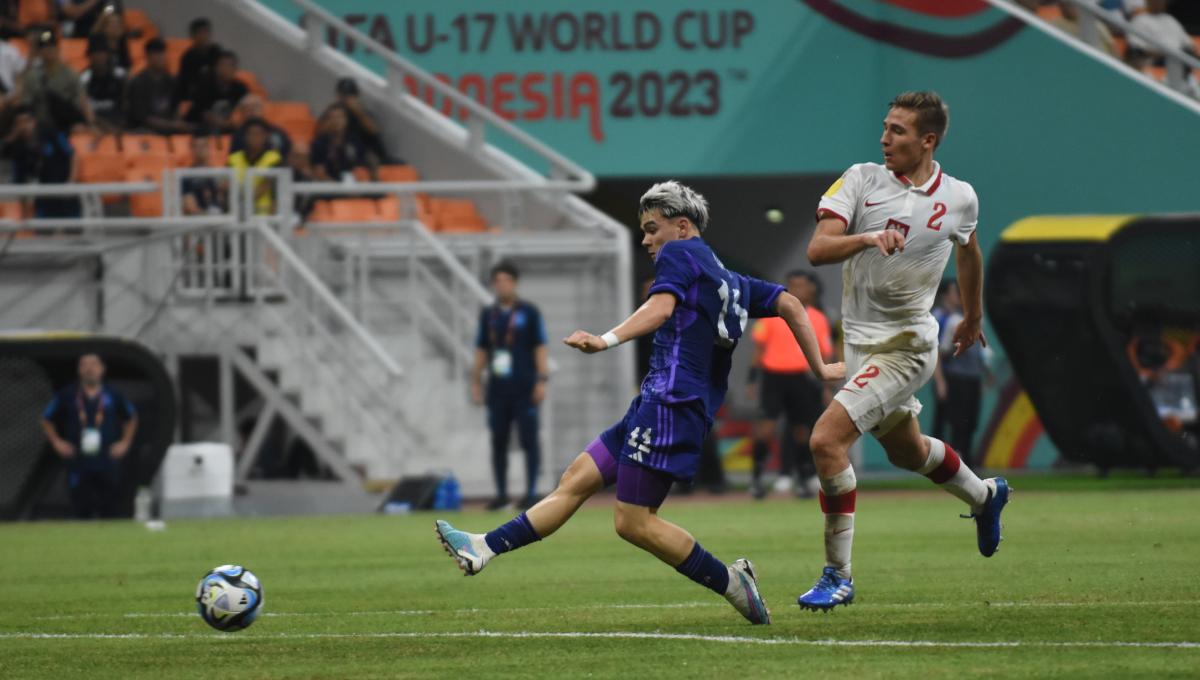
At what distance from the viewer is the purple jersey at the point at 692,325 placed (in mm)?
8180

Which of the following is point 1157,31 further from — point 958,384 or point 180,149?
point 180,149

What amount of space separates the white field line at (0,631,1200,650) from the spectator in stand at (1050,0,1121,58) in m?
17.8

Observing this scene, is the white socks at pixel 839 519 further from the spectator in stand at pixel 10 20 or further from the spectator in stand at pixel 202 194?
the spectator in stand at pixel 10 20

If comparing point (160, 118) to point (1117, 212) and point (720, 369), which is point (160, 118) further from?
point (720, 369)

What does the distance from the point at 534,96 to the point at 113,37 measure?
523 cm

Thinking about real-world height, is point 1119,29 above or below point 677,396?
above

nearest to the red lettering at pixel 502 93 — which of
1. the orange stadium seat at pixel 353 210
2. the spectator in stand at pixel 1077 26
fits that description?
the orange stadium seat at pixel 353 210

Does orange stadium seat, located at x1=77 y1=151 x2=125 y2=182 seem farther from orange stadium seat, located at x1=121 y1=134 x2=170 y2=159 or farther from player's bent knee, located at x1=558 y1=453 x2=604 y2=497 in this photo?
player's bent knee, located at x1=558 y1=453 x2=604 y2=497

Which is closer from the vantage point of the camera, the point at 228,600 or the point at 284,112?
the point at 228,600

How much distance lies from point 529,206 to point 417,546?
29.6ft

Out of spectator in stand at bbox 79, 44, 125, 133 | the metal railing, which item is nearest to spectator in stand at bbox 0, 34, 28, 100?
spectator in stand at bbox 79, 44, 125, 133

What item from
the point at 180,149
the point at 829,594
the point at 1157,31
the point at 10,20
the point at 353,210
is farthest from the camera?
the point at 1157,31

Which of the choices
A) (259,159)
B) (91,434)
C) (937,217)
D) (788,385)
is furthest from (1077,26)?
(937,217)

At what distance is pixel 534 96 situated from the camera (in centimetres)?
2516
